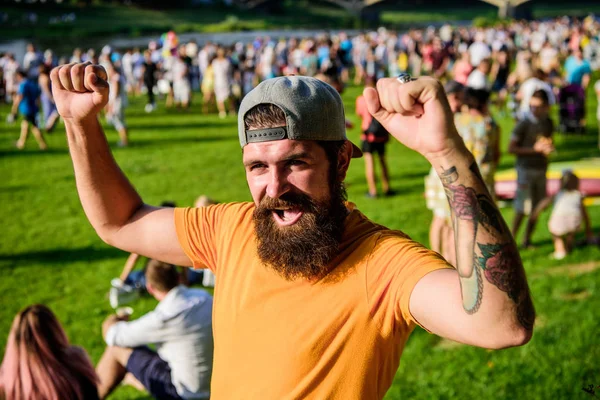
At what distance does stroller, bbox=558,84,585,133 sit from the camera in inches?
→ 516

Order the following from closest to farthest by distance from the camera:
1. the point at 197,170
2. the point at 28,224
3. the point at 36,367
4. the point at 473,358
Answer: the point at 36,367 < the point at 473,358 < the point at 28,224 < the point at 197,170

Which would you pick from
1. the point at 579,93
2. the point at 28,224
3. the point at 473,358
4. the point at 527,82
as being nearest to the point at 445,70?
the point at 579,93

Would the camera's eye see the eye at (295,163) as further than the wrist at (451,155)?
Yes

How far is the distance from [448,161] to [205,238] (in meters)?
1.06

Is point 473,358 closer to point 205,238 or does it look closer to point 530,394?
point 530,394

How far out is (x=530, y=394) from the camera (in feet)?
14.1

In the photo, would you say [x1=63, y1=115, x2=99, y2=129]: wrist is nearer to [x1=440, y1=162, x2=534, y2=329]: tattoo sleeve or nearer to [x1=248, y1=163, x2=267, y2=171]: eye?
[x1=248, y1=163, x2=267, y2=171]: eye

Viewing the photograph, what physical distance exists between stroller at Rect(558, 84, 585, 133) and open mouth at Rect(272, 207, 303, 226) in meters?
12.5

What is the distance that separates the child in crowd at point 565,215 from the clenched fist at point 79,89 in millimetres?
5546

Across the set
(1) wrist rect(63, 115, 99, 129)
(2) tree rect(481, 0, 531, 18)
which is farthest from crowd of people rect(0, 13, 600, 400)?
(2) tree rect(481, 0, 531, 18)

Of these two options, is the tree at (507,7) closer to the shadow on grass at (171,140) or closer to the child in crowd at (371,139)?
the shadow on grass at (171,140)

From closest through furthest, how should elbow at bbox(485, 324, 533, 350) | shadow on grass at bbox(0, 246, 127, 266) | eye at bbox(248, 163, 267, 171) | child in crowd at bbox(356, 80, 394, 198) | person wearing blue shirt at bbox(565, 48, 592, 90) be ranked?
elbow at bbox(485, 324, 533, 350) < eye at bbox(248, 163, 267, 171) < shadow on grass at bbox(0, 246, 127, 266) < child in crowd at bbox(356, 80, 394, 198) < person wearing blue shirt at bbox(565, 48, 592, 90)

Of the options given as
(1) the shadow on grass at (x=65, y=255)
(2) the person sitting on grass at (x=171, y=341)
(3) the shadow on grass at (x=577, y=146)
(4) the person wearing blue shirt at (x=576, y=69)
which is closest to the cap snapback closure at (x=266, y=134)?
(2) the person sitting on grass at (x=171, y=341)

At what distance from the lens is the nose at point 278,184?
6.38ft
